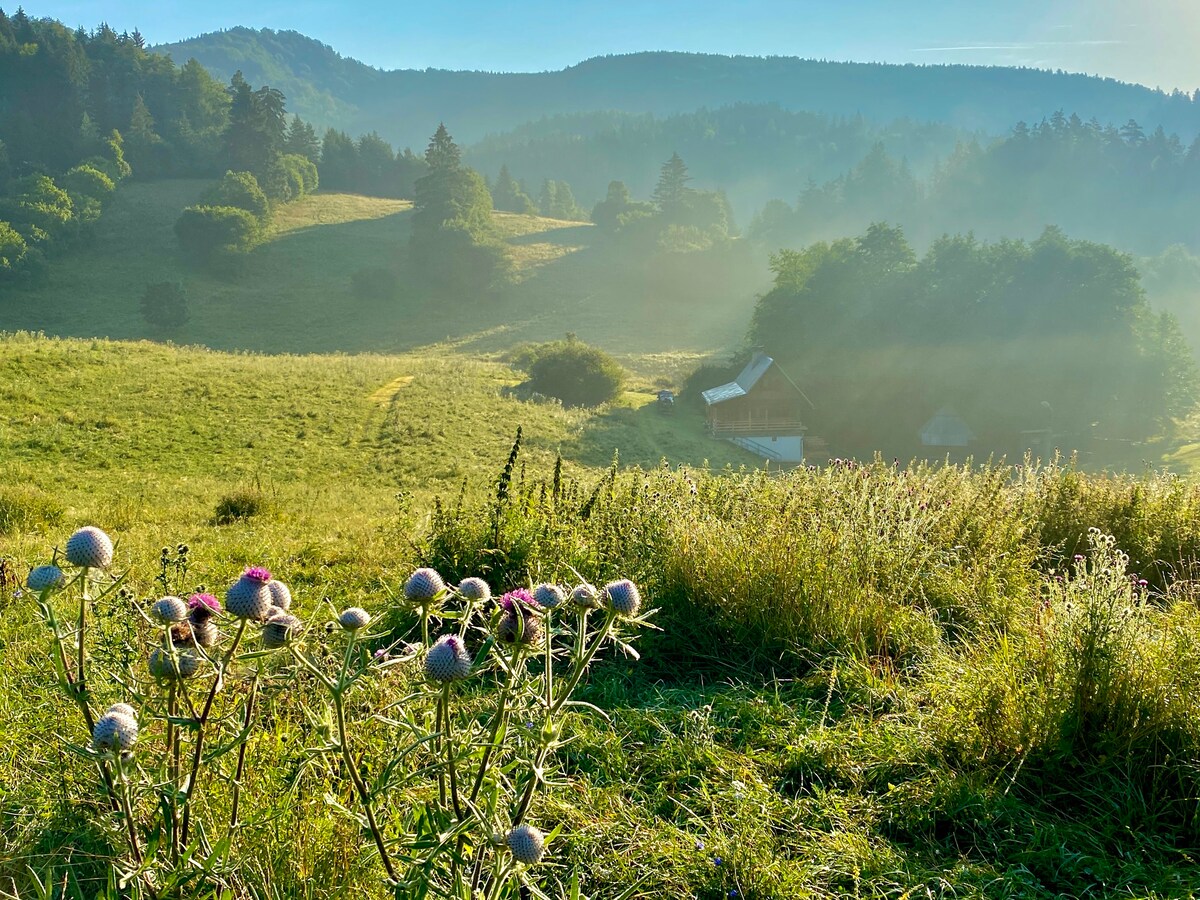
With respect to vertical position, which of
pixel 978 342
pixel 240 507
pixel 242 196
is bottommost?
pixel 240 507

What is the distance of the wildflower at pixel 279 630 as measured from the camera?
5.79 feet

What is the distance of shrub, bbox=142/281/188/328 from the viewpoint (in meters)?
52.3

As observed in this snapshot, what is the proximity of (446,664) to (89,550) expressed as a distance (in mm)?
880

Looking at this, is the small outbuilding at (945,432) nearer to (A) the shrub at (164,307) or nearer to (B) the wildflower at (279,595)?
(B) the wildflower at (279,595)

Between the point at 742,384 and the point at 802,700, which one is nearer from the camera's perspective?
the point at 802,700

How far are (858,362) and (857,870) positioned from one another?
47.6 metres

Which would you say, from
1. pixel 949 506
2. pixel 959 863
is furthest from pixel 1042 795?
pixel 949 506

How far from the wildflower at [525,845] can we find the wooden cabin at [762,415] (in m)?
38.3

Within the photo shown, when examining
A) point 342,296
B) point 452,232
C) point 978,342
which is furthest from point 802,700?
point 452,232

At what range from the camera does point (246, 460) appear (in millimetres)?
20312

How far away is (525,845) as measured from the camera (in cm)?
152

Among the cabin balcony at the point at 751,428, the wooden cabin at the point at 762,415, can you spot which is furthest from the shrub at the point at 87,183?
the cabin balcony at the point at 751,428

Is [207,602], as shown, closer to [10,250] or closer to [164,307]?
[164,307]

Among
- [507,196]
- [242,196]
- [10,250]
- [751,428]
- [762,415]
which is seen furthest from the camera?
[507,196]
